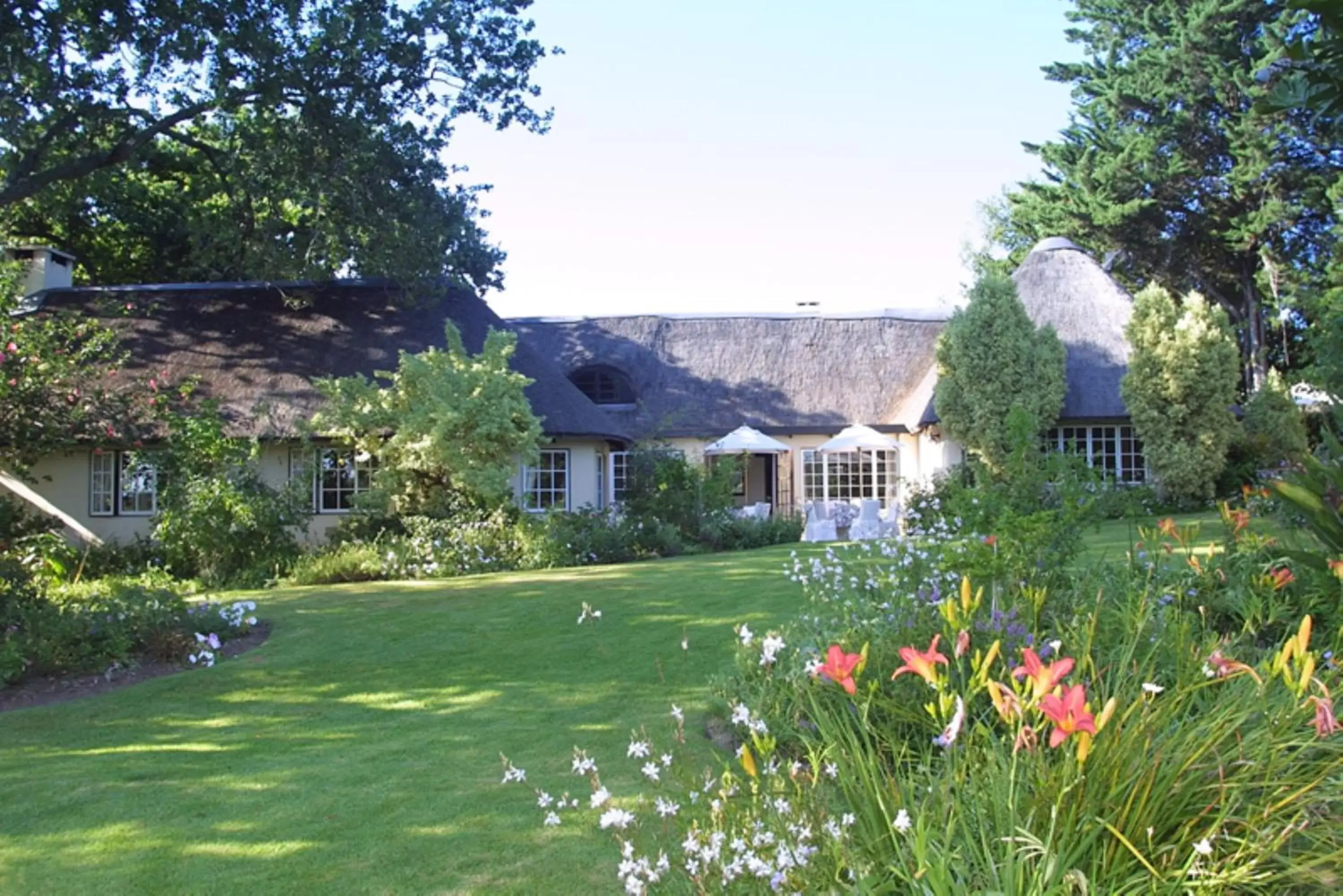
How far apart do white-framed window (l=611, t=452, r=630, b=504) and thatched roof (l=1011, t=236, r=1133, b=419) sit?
8543 millimetres

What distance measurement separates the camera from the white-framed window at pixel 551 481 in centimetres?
1877

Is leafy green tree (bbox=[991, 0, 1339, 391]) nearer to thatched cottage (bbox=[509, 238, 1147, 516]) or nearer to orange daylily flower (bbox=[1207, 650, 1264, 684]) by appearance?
thatched cottage (bbox=[509, 238, 1147, 516])

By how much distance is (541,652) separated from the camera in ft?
26.0

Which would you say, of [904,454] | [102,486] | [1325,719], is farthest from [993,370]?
[1325,719]

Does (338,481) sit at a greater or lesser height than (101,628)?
greater

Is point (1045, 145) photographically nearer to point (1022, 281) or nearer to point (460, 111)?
point (1022, 281)

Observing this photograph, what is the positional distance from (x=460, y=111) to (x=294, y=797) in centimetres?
1341

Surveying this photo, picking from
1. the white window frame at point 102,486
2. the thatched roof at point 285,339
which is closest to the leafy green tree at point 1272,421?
the thatched roof at point 285,339

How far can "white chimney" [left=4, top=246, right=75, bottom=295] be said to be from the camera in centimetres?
2061

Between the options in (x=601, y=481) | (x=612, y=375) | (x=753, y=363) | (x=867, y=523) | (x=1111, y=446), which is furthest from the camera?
(x=753, y=363)

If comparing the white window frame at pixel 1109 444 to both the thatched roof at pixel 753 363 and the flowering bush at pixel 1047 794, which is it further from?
the flowering bush at pixel 1047 794

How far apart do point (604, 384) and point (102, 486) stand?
11.0 meters

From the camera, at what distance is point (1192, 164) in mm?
26422

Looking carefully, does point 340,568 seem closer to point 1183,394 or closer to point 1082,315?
point 1183,394
